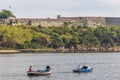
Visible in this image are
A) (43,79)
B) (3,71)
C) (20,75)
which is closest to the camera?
(43,79)

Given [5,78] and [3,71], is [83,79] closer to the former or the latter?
[5,78]

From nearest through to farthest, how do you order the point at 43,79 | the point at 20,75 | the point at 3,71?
1. the point at 43,79
2. the point at 20,75
3. the point at 3,71

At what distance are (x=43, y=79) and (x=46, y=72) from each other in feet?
18.7

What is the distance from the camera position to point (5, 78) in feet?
299

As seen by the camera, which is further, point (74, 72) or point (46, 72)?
point (74, 72)

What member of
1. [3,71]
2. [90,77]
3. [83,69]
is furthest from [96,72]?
[3,71]

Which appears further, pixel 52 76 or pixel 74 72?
pixel 74 72

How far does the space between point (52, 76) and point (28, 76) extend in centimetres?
408

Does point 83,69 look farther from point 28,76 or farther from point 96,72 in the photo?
point 28,76

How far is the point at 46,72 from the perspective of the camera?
94750 millimetres

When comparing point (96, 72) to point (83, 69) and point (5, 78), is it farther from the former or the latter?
point (5, 78)

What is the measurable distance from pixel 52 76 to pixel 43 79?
5602 mm

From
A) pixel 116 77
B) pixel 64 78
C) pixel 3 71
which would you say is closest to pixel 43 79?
pixel 64 78

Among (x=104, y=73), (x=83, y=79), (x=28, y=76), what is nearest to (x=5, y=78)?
(x=28, y=76)
